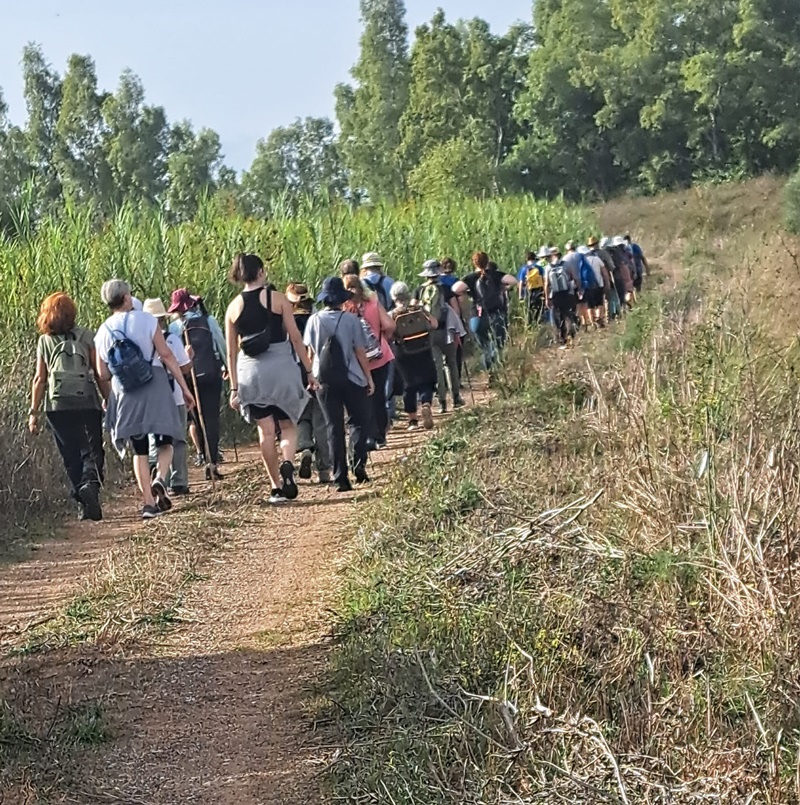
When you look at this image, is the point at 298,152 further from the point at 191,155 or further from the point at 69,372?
the point at 69,372

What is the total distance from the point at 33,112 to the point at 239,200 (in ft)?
190

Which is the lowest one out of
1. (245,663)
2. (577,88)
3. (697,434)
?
(245,663)

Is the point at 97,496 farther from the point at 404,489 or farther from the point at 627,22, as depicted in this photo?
the point at 627,22

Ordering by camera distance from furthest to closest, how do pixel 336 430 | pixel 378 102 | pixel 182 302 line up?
1. pixel 378 102
2. pixel 182 302
3. pixel 336 430

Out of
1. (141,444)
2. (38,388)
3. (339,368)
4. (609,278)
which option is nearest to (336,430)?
(339,368)

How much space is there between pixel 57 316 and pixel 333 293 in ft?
6.48

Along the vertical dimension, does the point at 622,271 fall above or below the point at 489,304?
below

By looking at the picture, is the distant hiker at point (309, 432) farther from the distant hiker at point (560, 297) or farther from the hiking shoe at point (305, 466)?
the distant hiker at point (560, 297)

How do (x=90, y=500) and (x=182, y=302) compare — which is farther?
(x=182, y=302)

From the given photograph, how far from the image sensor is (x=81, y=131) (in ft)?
225

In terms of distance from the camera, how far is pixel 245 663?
5.98 meters

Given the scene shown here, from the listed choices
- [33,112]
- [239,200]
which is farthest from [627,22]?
[239,200]

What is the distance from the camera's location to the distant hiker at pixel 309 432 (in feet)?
35.5

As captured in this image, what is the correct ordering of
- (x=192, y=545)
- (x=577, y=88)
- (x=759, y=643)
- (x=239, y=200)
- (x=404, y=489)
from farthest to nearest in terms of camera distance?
(x=577, y=88), (x=239, y=200), (x=404, y=489), (x=192, y=545), (x=759, y=643)
